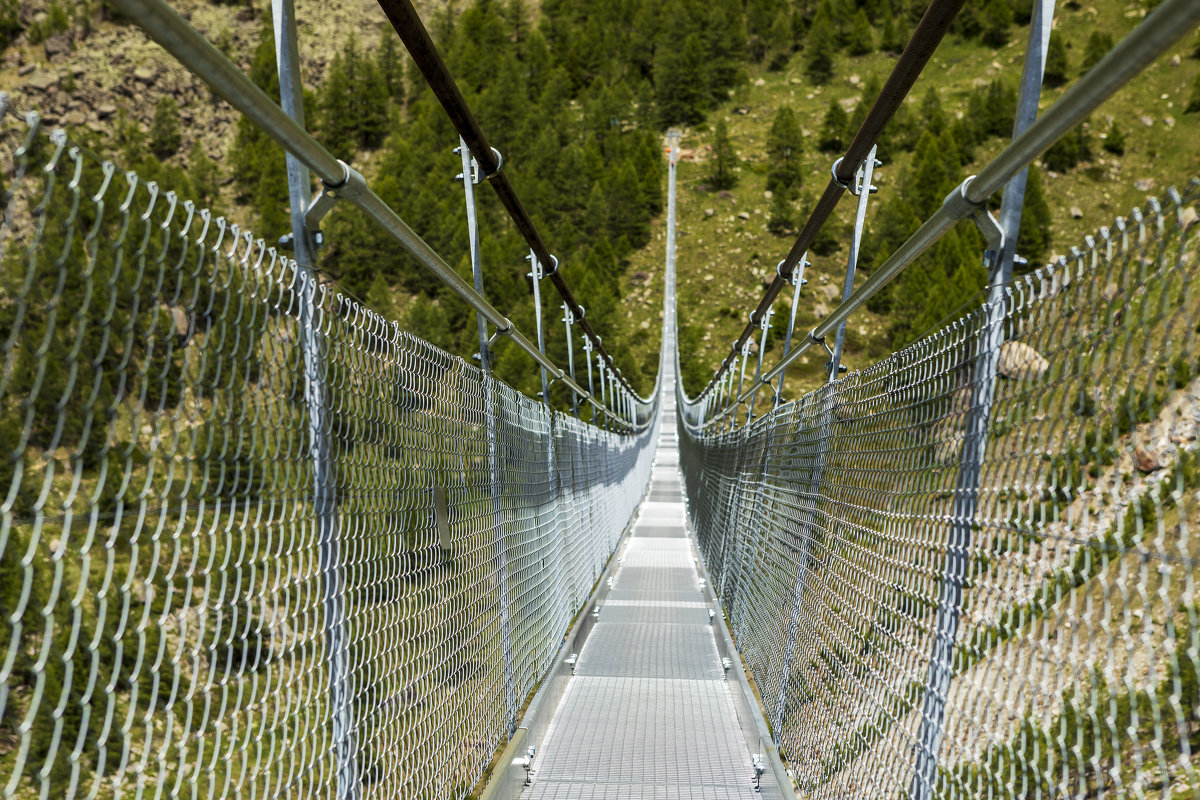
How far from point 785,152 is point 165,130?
44429 millimetres

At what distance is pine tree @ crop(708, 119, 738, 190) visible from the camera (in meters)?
50.4

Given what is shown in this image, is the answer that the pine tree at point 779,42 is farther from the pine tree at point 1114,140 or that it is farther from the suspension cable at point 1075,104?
the suspension cable at point 1075,104

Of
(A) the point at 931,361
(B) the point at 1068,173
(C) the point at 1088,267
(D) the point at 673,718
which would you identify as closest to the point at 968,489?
(A) the point at 931,361

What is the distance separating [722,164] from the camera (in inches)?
1996

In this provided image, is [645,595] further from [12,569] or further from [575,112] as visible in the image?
[575,112]

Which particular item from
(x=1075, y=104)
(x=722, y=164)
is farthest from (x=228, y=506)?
(x=722, y=164)

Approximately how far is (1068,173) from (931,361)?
49976mm

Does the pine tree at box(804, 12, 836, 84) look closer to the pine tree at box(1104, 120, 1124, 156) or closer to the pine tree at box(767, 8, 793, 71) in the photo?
the pine tree at box(767, 8, 793, 71)

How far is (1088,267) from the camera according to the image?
95cm

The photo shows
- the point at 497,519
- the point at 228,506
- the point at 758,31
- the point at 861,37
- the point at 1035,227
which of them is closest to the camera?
the point at 228,506

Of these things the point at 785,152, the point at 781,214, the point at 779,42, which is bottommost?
the point at 781,214

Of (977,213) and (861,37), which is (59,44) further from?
(977,213)

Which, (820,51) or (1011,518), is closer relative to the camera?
(1011,518)

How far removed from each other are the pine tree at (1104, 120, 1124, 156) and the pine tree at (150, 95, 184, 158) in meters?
59.3
